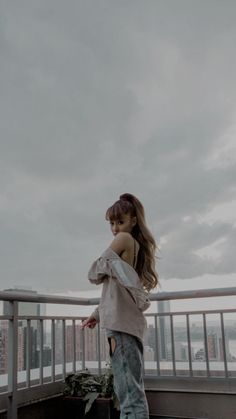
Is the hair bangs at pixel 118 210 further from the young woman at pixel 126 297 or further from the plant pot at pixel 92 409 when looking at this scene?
the plant pot at pixel 92 409

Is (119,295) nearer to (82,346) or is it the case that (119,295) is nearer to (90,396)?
(90,396)

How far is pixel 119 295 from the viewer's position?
1.86 metres

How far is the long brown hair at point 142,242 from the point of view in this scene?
6.71 ft

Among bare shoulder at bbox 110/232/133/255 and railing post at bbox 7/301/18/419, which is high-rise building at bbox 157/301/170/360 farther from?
bare shoulder at bbox 110/232/133/255

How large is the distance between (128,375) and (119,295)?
355 millimetres

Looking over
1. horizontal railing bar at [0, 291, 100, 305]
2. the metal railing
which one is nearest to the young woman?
horizontal railing bar at [0, 291, 100, 305]

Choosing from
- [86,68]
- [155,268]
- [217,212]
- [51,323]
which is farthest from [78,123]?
[155,268]

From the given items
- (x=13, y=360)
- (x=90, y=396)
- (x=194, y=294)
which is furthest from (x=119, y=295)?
(x=90, y=396)

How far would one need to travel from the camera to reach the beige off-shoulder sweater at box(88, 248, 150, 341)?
1804 mm

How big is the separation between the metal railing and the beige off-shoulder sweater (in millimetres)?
929

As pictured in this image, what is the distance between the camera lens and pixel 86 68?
156 inches

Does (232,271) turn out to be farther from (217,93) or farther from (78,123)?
(78,123)

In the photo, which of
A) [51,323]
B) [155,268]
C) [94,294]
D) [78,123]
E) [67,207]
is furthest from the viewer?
[67,207]

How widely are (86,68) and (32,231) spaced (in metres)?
1.93
